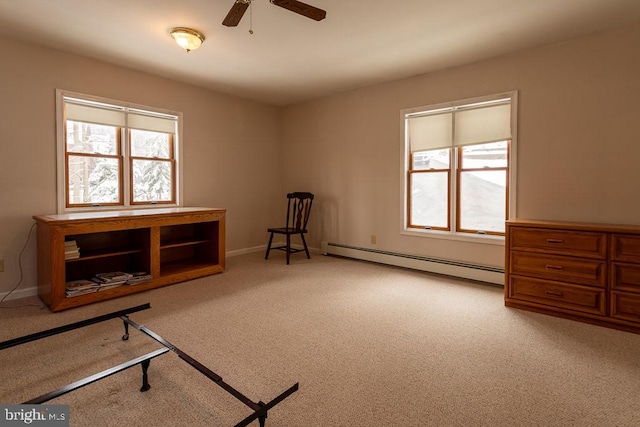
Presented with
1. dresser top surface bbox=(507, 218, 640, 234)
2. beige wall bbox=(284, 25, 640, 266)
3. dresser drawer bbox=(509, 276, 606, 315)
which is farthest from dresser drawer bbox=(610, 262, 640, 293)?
beige wall bbox=(284, 25, 640, 266)

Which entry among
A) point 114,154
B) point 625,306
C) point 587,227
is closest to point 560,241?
point 587,227

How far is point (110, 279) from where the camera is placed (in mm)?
3266

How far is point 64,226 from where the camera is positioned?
288 centimetres

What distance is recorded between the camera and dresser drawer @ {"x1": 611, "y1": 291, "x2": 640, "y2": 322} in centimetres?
248

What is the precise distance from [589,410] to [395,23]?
9.73 feet

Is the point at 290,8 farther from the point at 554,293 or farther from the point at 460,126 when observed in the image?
the point at 554,293

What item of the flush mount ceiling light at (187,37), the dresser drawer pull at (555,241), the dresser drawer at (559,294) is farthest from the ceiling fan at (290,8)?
the dresser drawer at (559,294)

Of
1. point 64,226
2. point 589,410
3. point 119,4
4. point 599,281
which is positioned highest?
point 119,4

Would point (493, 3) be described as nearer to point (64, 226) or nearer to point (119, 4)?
point (119, 4)

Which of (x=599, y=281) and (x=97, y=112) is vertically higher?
(x=97, y=112)

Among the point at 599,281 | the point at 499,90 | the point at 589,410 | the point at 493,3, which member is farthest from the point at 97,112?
the point at 599,281

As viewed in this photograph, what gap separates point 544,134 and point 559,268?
4.50ft

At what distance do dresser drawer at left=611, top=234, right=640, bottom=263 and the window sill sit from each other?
42.1 inches

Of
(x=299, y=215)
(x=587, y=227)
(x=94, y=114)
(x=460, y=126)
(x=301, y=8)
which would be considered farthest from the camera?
(x=299, y=215)
